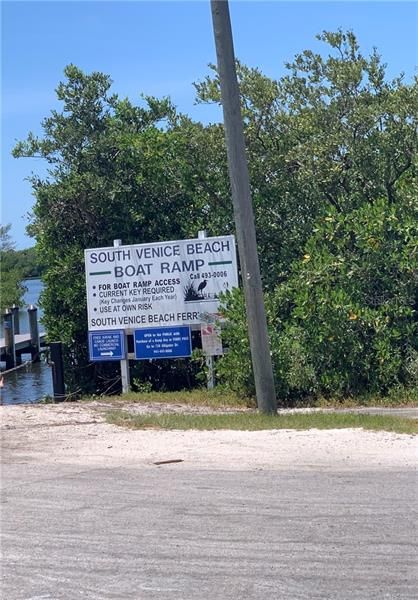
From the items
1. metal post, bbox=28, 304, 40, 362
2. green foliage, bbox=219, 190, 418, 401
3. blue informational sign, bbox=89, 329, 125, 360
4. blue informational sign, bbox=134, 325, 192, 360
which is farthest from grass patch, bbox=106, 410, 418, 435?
metal post, bbox=28, 304, 40, 362

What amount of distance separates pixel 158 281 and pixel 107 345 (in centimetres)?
158

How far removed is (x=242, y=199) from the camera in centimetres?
1202

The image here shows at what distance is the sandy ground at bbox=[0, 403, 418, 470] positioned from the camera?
9.07 meters

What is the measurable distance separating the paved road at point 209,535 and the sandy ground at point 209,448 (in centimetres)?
47

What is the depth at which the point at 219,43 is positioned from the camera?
1178 cm

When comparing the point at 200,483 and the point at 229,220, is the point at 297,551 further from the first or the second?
the point at 229,220

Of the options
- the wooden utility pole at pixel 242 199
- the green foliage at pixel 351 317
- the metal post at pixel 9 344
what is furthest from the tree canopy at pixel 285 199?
the metal post at pixel 9 344

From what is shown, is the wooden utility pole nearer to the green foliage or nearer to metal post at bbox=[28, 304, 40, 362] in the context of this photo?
the green foliage

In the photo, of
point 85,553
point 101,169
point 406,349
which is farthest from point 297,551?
point 101,169

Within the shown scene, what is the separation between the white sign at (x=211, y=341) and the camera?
52.4ft

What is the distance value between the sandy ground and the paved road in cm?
47

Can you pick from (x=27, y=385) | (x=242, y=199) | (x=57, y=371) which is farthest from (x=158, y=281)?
(x=27, y=385)

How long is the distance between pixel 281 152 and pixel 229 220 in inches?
66.6

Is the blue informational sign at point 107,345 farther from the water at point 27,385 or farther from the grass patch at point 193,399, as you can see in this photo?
the water at point 27,385
